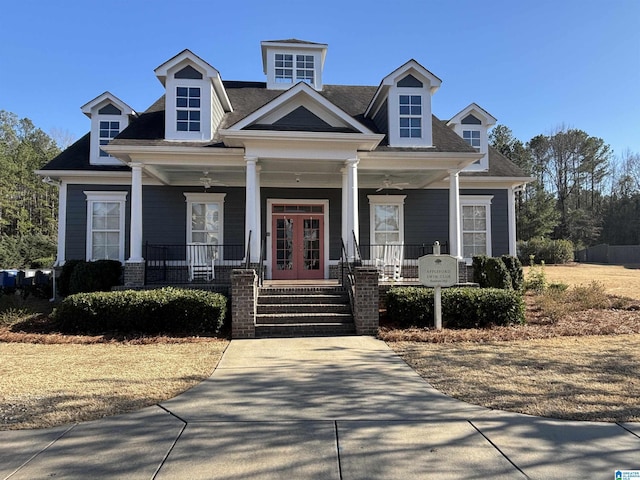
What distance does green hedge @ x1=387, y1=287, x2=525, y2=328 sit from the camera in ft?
29.7

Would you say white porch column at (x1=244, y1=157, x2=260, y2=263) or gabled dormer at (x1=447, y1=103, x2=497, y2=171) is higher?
gabled dormer at (x1=447, y1=103, x2=497, y2=171)

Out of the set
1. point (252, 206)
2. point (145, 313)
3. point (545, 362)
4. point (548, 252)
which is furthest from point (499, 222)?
point (548, 252)

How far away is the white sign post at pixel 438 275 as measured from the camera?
8.75 m

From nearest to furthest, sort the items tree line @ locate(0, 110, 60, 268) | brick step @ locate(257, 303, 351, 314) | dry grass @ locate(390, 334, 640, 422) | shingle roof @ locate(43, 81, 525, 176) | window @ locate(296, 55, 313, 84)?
dry grass @ locate(390, 334, 640, 422) < brick step @ locate(257, 303, 351, 314) < shingle roof @ locate(43, 81, 525, 176) < window @ locate(296, 55, 313, 84) < tree line @ locate(0, 110, 60, 268)

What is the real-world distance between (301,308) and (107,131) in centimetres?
937

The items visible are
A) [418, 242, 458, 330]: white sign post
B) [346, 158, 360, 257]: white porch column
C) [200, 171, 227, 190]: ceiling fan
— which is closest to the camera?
Result: [418, 242, 458, 330]: white sign post

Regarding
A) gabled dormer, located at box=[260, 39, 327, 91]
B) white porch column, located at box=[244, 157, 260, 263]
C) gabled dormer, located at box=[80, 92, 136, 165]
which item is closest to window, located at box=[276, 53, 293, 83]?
gabled dormer, located at box=[260, 39, 327, 91]

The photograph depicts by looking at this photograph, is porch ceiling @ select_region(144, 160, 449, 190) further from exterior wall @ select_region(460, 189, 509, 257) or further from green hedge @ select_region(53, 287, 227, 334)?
green hedge @ select_region(53, 287, 227, 334)

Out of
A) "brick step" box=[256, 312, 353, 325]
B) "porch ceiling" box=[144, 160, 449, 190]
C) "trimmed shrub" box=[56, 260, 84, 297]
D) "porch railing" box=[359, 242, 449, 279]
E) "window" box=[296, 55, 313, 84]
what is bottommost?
"brick step" box=[256, 312, 353, 325]

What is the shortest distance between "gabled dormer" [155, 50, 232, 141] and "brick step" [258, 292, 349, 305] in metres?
4.85

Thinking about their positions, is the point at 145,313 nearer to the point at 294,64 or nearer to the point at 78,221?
the point at 78,221

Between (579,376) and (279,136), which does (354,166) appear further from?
(579,376)

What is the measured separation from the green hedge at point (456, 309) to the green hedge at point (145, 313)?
390cm

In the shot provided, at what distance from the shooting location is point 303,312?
9.15 meters
